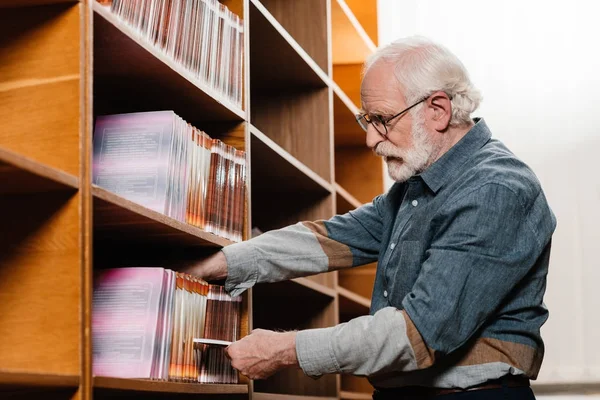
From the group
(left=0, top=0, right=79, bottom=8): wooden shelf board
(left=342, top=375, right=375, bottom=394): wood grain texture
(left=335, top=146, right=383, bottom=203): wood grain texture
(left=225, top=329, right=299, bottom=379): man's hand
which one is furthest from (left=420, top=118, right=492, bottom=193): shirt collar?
(left=342, top=375, right=375, bottom=394): wood grain texture

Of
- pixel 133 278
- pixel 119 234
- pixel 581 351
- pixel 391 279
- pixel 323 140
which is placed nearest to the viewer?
pixel 133 278

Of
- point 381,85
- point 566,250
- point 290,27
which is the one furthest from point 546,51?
point 381,85

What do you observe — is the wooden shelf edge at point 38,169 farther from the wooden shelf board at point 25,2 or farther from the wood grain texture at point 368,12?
the wood grain texture at point 368,12

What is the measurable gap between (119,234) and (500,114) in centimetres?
255

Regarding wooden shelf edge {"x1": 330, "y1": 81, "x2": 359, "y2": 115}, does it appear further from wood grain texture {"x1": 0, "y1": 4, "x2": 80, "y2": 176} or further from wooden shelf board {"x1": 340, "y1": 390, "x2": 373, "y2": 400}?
wood grain texture {"x1": 0, "y1": 4, "x2": 80, "y2": 176}

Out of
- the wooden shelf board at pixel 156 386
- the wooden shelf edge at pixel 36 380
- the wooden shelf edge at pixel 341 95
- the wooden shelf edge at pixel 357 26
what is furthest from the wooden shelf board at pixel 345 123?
the wooden shelf edge at pixel 36 380

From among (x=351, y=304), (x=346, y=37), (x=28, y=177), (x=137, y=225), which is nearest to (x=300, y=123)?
(x=346, y=37)

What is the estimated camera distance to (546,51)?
13.2 feet

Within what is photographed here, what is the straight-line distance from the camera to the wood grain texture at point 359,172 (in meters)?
4.20

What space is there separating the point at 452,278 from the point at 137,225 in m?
0.62

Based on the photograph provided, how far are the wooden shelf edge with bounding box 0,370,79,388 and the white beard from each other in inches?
36.8

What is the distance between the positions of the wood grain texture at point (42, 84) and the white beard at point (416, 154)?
2.71 feet

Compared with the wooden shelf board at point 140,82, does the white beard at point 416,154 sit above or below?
below

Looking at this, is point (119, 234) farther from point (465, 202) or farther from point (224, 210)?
point (465, 202)
